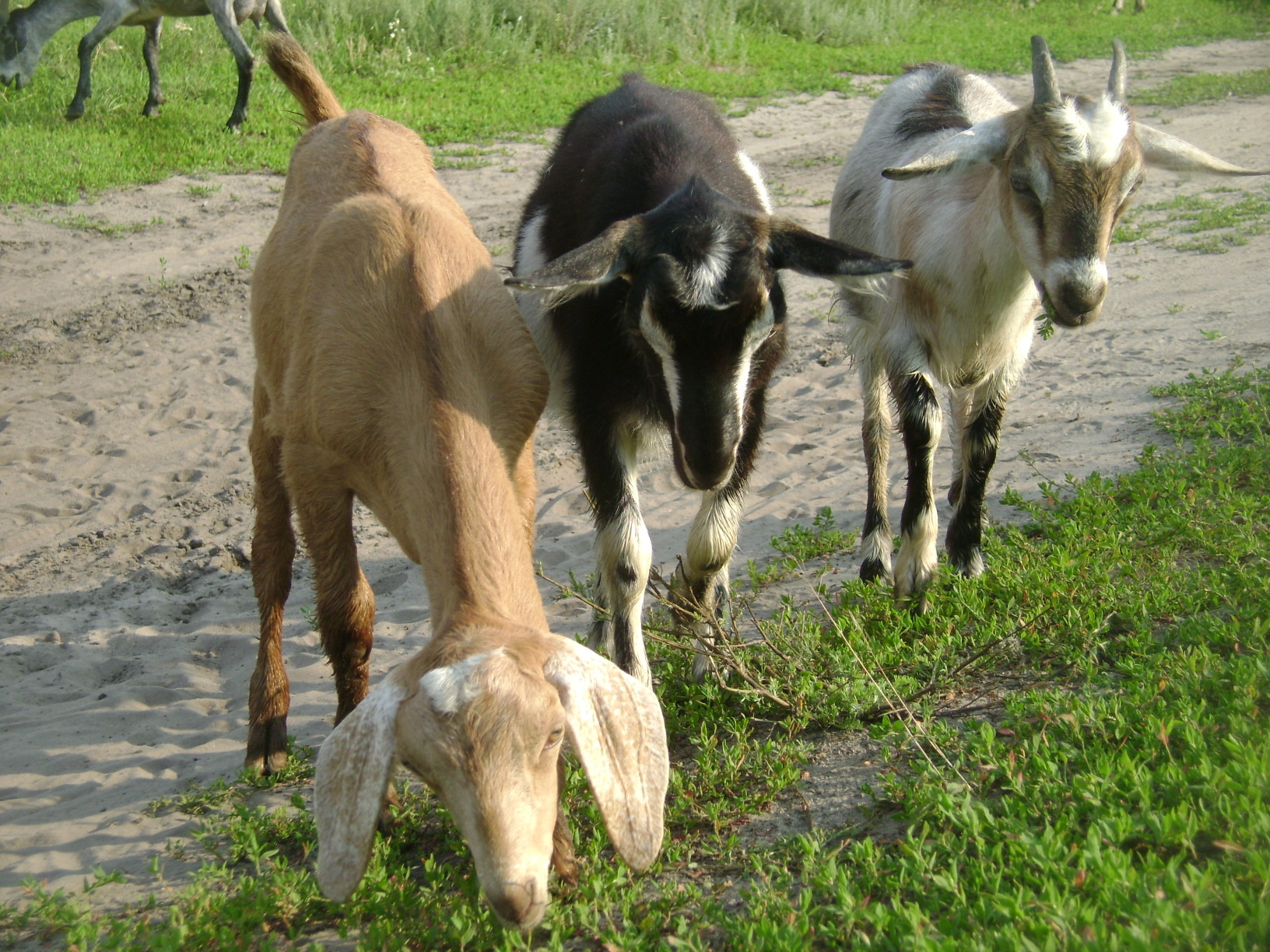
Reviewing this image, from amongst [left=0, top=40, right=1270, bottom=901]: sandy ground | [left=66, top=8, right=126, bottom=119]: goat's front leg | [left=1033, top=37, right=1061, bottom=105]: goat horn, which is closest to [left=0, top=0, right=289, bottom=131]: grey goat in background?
[left=66, top=8, right=126, bottom=119]: goat's front leg

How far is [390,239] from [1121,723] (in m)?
2.72

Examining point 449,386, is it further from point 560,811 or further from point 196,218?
point 196,218

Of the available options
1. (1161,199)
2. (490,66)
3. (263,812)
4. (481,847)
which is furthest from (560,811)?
(490,66)

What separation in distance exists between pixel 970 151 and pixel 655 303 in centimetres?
A: 184

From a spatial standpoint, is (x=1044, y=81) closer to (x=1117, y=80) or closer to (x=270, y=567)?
(x=1117, y=80)

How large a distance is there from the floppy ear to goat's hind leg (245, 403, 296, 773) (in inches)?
59.4

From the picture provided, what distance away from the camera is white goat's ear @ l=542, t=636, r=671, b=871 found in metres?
2.50

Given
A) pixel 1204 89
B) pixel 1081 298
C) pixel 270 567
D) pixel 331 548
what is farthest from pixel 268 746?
pixel 1204 89

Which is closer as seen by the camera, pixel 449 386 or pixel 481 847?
pixel 481 847

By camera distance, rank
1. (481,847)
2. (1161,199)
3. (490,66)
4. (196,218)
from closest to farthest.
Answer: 1. (481,847)
2. (196,218)
3. (1161,199)
4. (490,66)

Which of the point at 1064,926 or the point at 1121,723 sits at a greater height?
the point at 1064,926

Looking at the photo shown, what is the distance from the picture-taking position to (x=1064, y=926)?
7.68ft

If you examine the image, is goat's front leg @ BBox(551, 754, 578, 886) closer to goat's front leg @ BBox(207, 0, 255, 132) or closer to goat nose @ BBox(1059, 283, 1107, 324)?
goat nose @ BBox(1059, 283, 1107, 324)

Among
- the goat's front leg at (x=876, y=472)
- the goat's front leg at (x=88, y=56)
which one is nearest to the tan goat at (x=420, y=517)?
the goat's front leg at (x=876, y=472)
